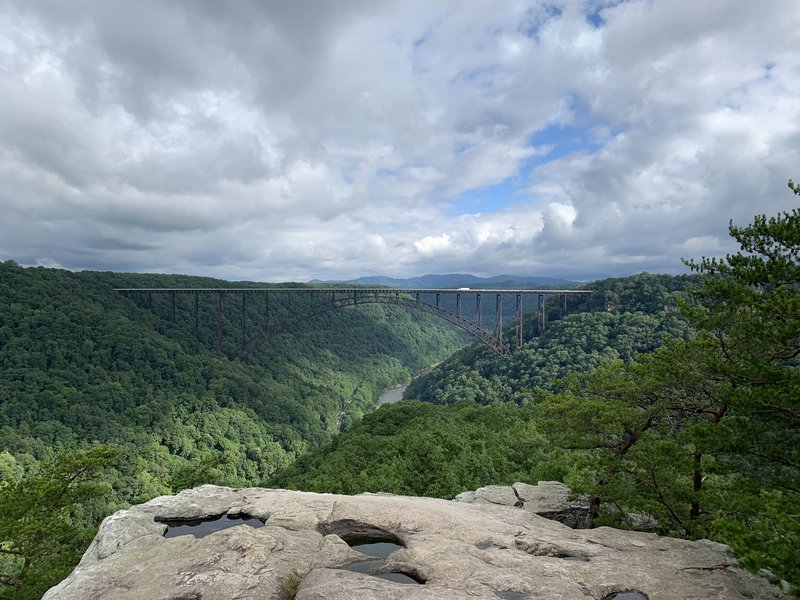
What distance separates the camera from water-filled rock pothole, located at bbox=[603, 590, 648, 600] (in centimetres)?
677

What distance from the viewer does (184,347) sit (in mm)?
84438

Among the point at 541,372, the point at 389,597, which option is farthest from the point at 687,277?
the point at 389,597

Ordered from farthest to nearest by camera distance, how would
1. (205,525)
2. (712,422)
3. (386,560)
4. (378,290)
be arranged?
(378,290)
(712,422)
(205,525)
(386,560)

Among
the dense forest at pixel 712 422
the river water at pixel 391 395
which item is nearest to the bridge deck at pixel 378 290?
the river water at pixel 391 395

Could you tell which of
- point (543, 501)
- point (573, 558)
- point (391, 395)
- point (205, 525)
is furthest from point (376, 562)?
point (391, 395)

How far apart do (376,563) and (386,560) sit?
0.31m

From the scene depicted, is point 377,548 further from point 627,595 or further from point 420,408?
point 420,408

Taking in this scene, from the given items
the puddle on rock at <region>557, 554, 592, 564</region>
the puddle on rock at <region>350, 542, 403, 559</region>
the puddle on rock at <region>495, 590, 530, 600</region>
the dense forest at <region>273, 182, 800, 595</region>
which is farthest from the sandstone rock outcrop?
the puddle on rock at <region>495, 590, 530, 600</region>

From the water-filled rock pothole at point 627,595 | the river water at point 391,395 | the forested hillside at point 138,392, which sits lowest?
the river water at point 391,395

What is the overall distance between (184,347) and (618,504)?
8858 centimetres

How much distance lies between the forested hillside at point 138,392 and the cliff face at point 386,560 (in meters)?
13.6

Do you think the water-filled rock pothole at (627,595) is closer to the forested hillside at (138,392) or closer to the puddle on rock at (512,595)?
the puddle on rock at (512,595)

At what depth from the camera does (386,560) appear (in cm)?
761

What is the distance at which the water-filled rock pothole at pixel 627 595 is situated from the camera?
677cm
